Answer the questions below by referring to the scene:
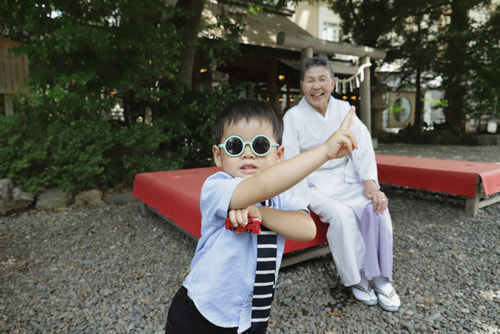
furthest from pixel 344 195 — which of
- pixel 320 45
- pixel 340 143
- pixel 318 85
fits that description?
pixel 320 45

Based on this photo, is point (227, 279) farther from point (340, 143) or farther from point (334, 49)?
point (334, 49)

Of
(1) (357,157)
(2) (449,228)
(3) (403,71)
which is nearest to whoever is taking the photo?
(1) (357,157)

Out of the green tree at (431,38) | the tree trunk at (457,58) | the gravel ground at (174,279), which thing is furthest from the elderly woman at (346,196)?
the tree trunk at (457,58)

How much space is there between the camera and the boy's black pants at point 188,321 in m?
1.18

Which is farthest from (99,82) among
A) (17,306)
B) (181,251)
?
(17,306)

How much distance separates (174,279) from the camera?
2.87m

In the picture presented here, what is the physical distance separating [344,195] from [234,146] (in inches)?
71.7

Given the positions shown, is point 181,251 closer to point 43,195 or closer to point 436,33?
point 43,195

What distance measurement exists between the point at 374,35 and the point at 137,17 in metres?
9.66

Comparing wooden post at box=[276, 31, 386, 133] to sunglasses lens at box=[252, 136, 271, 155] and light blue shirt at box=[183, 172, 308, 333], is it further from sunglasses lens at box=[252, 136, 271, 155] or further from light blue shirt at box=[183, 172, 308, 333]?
light blue shirt at box=[183, 172, 308, 333]

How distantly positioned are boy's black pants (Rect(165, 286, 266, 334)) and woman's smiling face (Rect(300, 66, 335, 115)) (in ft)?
6.44

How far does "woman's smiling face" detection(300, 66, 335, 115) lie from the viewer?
2.61 m

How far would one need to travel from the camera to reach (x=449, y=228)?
12.6ft

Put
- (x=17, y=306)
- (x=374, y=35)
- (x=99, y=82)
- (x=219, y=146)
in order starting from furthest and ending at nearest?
(x=374, y=35) < (x=99, y=82) < (x=17, y=306) < (x=219, y=146)
